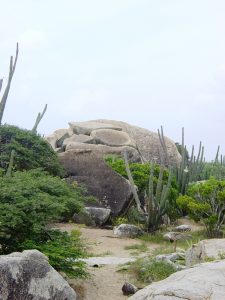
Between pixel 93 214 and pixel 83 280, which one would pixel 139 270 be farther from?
pixel 93 214

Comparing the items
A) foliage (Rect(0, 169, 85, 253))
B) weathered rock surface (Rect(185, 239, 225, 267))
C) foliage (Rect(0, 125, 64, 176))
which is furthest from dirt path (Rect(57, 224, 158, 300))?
foliage (Rect(0, 125, 64, 176))

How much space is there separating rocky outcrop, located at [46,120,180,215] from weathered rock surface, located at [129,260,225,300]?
33.7 ft

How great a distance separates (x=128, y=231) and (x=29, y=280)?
263 inches

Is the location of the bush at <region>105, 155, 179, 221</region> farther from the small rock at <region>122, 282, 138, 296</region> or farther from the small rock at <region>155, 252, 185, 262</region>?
the small rock at <region>122, 282, 138, 296</region>

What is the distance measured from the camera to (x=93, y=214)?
14.2 m

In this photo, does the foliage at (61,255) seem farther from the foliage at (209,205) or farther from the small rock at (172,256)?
the foliage at (209,205)

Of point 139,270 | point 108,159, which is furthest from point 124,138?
point 139,270

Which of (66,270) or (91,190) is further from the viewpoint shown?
(91,190)

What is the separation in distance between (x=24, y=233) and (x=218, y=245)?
9.61 feet

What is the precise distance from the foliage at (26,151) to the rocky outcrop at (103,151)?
1.97 ft

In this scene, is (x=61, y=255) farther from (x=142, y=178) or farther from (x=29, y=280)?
(x=142, y=178)

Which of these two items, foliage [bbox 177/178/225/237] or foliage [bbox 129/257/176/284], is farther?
foliage [bbox 177/178/225/237]

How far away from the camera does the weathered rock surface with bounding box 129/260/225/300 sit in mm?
3879

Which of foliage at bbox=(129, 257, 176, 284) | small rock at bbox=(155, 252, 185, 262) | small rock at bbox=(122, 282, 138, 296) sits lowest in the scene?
small rock at bbox=(122, 282, 138, 296)
